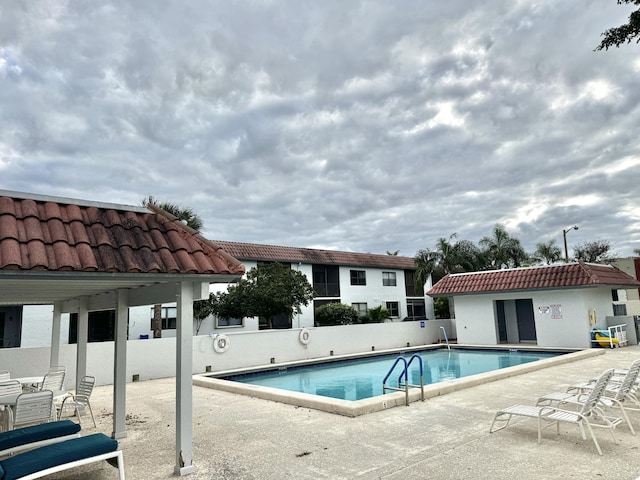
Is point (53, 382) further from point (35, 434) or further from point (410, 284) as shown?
point (410, 284)

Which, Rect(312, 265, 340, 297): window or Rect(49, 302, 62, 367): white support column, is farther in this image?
Rect(312, 265, 340, 297): window

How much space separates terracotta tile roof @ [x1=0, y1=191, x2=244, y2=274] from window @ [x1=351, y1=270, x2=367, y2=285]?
28.3 m

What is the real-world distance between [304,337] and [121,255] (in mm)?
14585

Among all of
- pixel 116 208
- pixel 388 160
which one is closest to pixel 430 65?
pixel 388 160

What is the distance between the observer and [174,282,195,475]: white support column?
5355 millimetres

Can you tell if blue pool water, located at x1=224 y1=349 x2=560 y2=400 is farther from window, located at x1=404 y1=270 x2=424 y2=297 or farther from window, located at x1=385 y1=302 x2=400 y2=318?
window, located at x1=404 y1=270 x2=424 y2=297

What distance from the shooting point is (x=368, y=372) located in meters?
16.6

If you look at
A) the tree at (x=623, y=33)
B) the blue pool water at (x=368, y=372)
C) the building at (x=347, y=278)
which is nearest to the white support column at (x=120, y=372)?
the blue pool water at (x=368, y=372)

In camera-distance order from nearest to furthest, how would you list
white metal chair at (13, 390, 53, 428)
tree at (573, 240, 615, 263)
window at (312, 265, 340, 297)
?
white metal chair at (13, 390, 53, 428) → window at (312, 265, 340, 297) → tree at (573, 240, 615, 263)

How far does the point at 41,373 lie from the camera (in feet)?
39.3

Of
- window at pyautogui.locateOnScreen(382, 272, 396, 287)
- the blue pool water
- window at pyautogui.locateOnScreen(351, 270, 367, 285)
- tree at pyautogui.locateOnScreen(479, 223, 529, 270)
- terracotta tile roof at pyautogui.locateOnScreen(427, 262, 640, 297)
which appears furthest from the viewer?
window at pyautogui.locateOnScreen(382, 272, 396, 287)

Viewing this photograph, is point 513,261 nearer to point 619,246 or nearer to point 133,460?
point 619,246

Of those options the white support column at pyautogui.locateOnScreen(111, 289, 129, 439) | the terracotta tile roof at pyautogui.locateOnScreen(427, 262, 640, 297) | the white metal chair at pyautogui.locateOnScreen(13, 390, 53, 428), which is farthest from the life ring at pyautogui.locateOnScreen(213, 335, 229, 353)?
the terracotta tile roof at pyautogui.locateOnScreen(427, 262, 640, 297)

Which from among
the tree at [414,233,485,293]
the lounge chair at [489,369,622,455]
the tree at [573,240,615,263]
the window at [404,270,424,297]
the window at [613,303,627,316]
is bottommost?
the lounge chair at [489,369,622,455]
